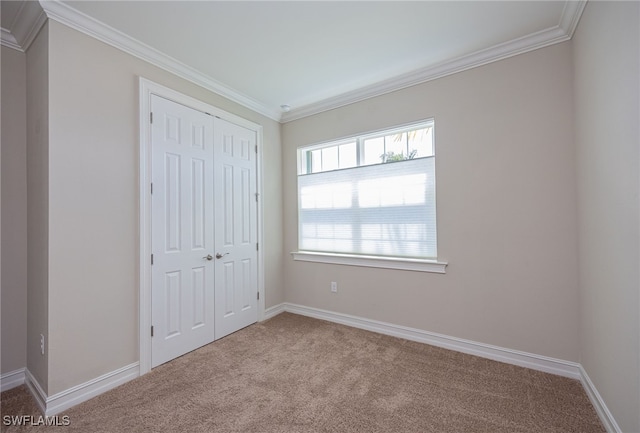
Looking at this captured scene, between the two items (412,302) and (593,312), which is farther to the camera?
(412,302)

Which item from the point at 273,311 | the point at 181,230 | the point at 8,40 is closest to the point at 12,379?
the point at 181,230

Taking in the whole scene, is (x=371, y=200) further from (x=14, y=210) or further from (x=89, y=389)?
(x=14, y=210)

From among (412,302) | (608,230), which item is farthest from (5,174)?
(608,230)

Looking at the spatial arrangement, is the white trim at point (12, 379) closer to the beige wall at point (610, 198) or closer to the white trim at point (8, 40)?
the white trim at point (8, 40)

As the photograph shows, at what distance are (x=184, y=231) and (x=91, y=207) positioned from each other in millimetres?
752

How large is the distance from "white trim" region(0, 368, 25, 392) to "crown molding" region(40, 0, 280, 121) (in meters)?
2.64

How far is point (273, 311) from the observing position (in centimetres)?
371

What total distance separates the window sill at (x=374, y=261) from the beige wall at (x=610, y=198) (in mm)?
1094

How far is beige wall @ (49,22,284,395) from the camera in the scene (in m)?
1.92

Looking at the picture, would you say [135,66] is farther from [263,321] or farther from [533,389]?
[533,389]

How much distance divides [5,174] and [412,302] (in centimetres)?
366

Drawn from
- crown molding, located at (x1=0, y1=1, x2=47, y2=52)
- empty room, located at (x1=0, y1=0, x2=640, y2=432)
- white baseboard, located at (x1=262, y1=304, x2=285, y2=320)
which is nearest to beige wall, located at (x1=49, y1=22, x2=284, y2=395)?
empty room, located at (x1=0, y1=0, x2=640, y2=432)

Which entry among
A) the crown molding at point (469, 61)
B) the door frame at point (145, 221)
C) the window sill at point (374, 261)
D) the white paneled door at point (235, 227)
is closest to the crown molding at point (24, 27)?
the door frame at point (145, 221)

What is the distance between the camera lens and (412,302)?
290cm
